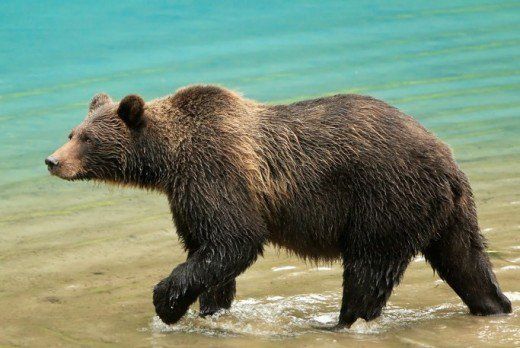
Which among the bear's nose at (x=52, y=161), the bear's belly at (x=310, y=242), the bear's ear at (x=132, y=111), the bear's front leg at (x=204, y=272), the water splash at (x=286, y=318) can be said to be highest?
the bear's ear at (x=132, y=111)

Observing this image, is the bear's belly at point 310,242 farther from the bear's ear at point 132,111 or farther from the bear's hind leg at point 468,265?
the bear's ear at point 132,111

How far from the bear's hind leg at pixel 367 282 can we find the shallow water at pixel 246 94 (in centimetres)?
12

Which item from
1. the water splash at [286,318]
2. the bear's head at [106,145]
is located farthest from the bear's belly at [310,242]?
the bear's head at [106,145]

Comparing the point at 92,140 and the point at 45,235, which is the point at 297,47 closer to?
the point at 45,235

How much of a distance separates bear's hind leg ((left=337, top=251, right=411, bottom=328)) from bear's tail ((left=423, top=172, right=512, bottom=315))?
273 millimetres

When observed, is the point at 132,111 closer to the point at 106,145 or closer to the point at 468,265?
the point at 106,145

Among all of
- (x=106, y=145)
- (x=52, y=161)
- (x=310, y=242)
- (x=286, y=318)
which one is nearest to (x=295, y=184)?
(x=310, y=242)

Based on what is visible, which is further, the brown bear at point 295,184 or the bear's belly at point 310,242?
the bear's belly at point 310,242

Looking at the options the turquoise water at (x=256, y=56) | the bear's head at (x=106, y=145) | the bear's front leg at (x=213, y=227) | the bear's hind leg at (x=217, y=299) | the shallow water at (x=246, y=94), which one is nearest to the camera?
the bear's front leg at (x=213, y=227)

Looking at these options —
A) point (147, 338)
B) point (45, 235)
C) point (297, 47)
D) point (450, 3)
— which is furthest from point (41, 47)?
point (147, 338)

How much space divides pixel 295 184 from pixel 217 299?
1067 millimetres

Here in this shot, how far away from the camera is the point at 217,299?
7898 mm

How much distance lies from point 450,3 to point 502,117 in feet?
24.2

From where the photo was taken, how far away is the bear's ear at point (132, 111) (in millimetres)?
7355
